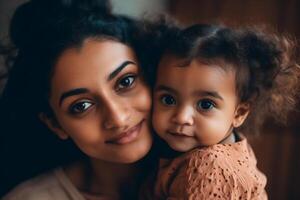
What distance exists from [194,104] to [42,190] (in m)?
0.50

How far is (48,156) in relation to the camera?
1.42 metres

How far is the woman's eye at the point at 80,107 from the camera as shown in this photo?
1137 mm

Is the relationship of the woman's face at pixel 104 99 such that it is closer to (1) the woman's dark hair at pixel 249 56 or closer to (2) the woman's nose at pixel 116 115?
(2) the woman's nose at pixel 116 115

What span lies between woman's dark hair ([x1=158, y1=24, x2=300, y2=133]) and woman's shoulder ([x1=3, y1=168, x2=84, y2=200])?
48 centimetres

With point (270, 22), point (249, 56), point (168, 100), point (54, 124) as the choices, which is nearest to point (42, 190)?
point (54, 124)

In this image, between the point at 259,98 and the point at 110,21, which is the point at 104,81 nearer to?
the point at 110,21

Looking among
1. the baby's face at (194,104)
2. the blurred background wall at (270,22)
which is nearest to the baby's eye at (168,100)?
the baby's face at (194,104)

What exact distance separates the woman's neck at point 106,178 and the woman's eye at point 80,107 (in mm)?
228

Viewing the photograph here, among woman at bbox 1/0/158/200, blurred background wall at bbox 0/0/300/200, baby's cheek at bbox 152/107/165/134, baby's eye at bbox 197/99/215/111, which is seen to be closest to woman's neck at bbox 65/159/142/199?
woman at bbox 1/0/158/200

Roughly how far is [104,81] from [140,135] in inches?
6.5

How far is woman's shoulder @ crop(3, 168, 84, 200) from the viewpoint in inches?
48.9

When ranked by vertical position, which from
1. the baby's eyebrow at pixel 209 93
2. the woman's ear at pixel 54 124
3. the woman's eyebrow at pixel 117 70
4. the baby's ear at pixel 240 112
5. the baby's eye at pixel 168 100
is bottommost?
the woman's ear at pixel 54 124

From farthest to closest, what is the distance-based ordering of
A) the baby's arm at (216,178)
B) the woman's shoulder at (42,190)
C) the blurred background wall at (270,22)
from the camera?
the blurred background wall at (270,22)
the woman's shoulder at (42,190)
the baby's arm at (216,178)

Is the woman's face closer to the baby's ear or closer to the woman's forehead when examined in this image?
the woman's forehead
